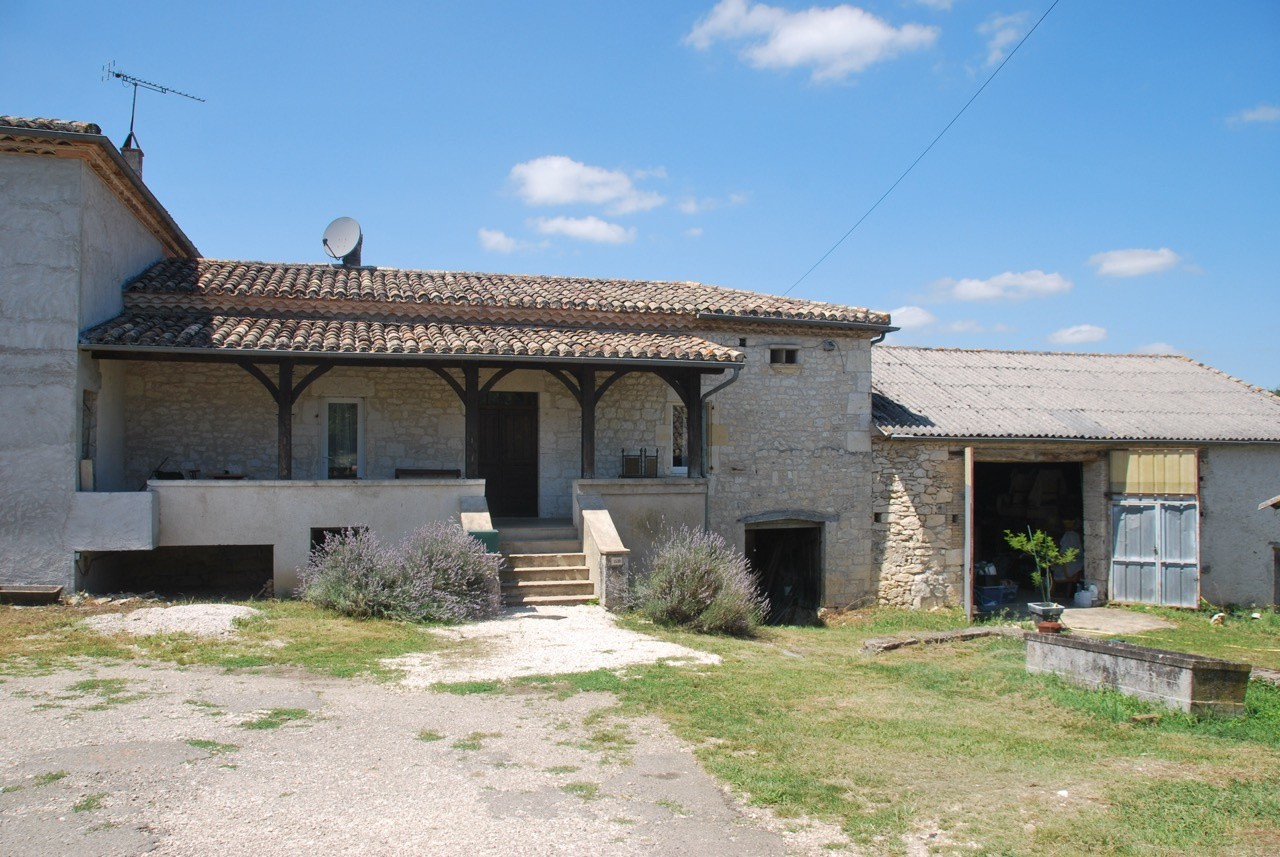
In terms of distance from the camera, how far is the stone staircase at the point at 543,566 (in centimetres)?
1192

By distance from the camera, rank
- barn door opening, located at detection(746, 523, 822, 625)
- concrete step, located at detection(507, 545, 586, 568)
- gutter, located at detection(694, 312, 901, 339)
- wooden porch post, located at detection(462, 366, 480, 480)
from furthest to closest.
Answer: barn door opening, located at detection(746, 523, 822, 625)
gutter, located at detection(694, 312, 901, 339)
wooden porch post, located at detection(462, 366, 480, 480)
concrete step, located at detection(507, 545, 586, 568)

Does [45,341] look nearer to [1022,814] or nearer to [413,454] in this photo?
[413,454]

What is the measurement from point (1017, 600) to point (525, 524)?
362 inches

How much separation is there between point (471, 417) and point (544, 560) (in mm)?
2366

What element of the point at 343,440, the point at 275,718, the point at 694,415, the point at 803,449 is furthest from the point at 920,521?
the point at 275,718

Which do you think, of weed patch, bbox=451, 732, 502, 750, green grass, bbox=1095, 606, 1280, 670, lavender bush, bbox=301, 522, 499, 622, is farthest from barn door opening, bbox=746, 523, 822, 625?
weed patch, bbox=451, 732, 502, 750

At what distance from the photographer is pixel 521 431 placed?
48.8 feet

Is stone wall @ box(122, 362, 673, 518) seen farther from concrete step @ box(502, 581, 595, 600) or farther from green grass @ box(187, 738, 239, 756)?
green grass @ box(187, 738, 239, 756)

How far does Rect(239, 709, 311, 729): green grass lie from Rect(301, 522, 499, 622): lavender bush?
12.2ft

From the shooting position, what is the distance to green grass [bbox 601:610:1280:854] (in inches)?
198

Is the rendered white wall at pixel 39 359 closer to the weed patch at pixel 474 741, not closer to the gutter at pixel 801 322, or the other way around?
the weed patch at pixel 474 741

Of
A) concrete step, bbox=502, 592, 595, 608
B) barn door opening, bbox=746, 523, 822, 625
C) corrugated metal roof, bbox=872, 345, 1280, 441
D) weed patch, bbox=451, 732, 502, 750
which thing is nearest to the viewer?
weed patch, bbox=451, 732, 502, 750

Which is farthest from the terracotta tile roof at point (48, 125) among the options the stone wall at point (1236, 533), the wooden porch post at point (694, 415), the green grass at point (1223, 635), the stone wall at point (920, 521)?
the stone wall at point (1236, 533)

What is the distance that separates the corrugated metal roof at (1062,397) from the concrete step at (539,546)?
5.72 metres
